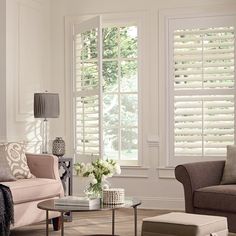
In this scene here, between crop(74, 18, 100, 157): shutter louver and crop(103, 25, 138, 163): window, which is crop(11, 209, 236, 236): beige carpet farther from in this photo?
crop(103, 25, 138, 163): window

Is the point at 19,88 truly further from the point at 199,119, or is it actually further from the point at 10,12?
the point at 199,119

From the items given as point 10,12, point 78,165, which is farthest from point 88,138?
point 78,165

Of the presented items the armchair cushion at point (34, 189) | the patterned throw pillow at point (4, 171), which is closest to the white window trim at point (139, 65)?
the armchair cushion at point (34, 189)

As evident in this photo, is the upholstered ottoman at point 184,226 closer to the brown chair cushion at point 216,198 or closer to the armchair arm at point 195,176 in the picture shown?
the brown chair cushion at point 216,198

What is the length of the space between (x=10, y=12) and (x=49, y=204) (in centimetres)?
281

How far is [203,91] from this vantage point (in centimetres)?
702

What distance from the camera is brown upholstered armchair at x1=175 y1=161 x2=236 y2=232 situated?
16.9ft

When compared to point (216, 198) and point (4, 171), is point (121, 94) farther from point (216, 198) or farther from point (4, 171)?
point (216, 198)

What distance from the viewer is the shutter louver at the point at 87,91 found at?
6969 millimetres

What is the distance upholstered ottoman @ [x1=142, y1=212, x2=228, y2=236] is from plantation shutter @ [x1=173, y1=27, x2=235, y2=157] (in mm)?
2602

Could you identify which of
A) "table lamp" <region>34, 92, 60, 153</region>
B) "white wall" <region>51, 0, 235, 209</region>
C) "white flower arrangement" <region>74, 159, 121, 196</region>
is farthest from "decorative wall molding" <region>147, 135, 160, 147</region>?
"white flower arrangement" <region>74, 159, 121, 196</region>

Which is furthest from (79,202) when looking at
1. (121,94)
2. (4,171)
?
(121,94)

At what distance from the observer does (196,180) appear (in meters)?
5.49

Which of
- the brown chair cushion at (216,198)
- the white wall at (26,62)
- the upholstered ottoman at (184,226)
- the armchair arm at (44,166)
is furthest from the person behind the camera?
the white wall at (26,62)
